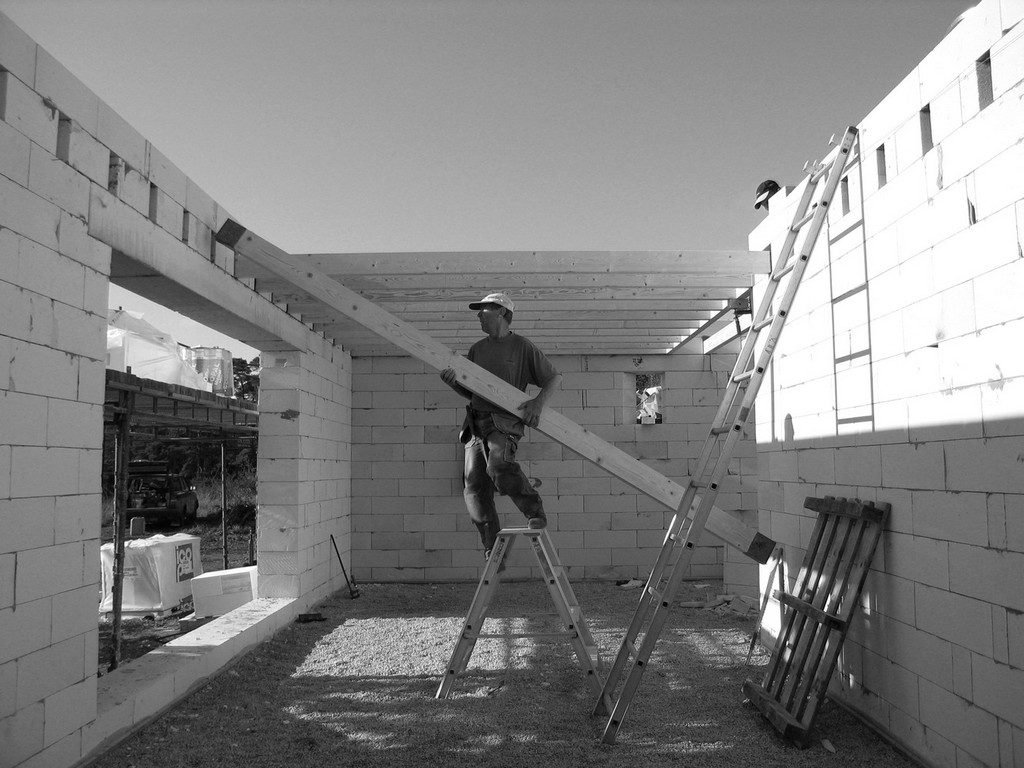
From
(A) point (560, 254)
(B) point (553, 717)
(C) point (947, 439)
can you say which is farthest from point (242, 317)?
(C) point (947, 439)

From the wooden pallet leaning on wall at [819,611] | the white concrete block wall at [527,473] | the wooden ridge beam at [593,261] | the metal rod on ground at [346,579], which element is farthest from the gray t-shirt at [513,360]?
the white concrete block wall at [527,473]

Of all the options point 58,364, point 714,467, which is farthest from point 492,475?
point 58,364

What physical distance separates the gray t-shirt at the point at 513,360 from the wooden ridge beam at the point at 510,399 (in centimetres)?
30

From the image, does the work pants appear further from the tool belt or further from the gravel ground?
the gravel ground

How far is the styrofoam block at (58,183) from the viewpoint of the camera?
3178 mm

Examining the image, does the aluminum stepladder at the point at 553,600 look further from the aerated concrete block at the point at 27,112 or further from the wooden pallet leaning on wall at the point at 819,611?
the aerated concrete block at the point at 27,112

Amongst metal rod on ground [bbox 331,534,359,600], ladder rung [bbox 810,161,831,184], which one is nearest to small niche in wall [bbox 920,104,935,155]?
ladder rung [bbox 810,161,831,184]

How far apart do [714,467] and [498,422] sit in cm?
126

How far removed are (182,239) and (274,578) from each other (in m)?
3.37

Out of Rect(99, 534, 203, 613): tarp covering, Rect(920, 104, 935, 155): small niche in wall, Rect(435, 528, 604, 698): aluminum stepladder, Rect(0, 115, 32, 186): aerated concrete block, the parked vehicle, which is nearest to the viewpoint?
Rect(0, 115, 32, 186): aerated concrete block

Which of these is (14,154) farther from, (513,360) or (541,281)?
(541,281)

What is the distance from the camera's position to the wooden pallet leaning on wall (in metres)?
3.61

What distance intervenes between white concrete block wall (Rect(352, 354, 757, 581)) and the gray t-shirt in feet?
14.2

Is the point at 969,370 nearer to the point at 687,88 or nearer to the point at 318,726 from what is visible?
the point at 318,726
